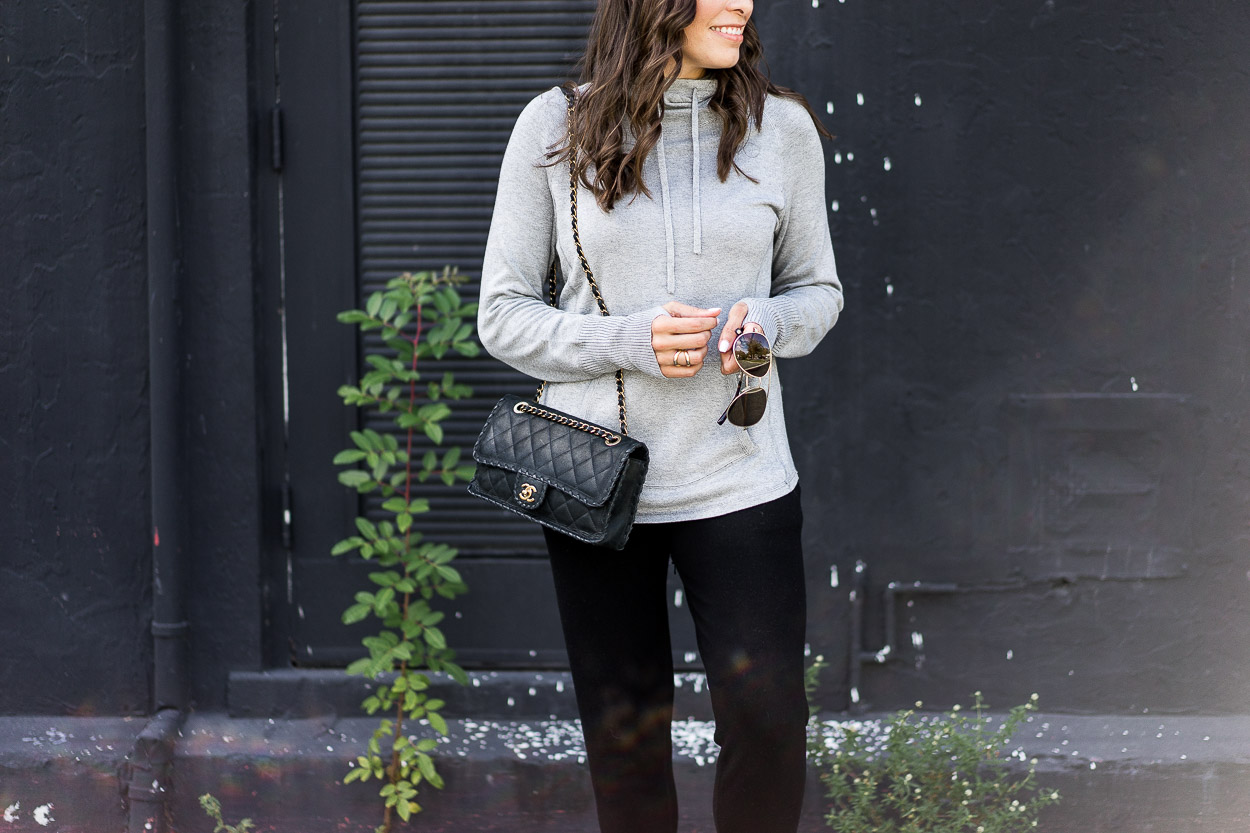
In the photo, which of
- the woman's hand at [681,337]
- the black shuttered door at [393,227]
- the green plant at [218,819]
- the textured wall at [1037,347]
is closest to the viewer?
the woman's hand at [681,337]

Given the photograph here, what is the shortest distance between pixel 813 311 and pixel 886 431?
1.23m

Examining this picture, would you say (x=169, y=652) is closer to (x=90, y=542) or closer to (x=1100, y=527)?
(x=90, y=542)

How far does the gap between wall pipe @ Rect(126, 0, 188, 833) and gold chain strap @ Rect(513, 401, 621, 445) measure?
5.15 ft

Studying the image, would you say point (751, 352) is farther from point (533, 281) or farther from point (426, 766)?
point (426, 766)

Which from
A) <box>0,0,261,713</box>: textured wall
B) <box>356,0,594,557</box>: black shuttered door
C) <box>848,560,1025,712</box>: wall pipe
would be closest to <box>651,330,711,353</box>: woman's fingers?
<box>356,0,594,557</box>: black shuttered door

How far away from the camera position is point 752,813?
84.9 inches

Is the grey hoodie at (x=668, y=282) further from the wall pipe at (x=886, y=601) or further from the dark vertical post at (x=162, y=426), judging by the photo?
the dark vertical post at (x=162, y=426)

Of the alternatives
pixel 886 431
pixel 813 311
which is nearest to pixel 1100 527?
pixel 886 431

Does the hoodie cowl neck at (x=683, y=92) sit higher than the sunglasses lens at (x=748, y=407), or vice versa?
the hoodie cowl neck at (x=683, y=92)

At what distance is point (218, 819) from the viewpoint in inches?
129

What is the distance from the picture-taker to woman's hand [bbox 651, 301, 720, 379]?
1.99 m

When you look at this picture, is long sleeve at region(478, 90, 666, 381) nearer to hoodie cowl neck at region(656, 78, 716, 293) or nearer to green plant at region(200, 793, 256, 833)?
hoodie cowl neck at region(656, 78, 716, 293)

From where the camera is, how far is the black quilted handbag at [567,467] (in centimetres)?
205

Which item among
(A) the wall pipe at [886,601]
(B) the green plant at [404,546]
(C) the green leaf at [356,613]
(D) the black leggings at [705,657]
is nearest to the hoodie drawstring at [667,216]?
(D) the black leggings at [705,657]
